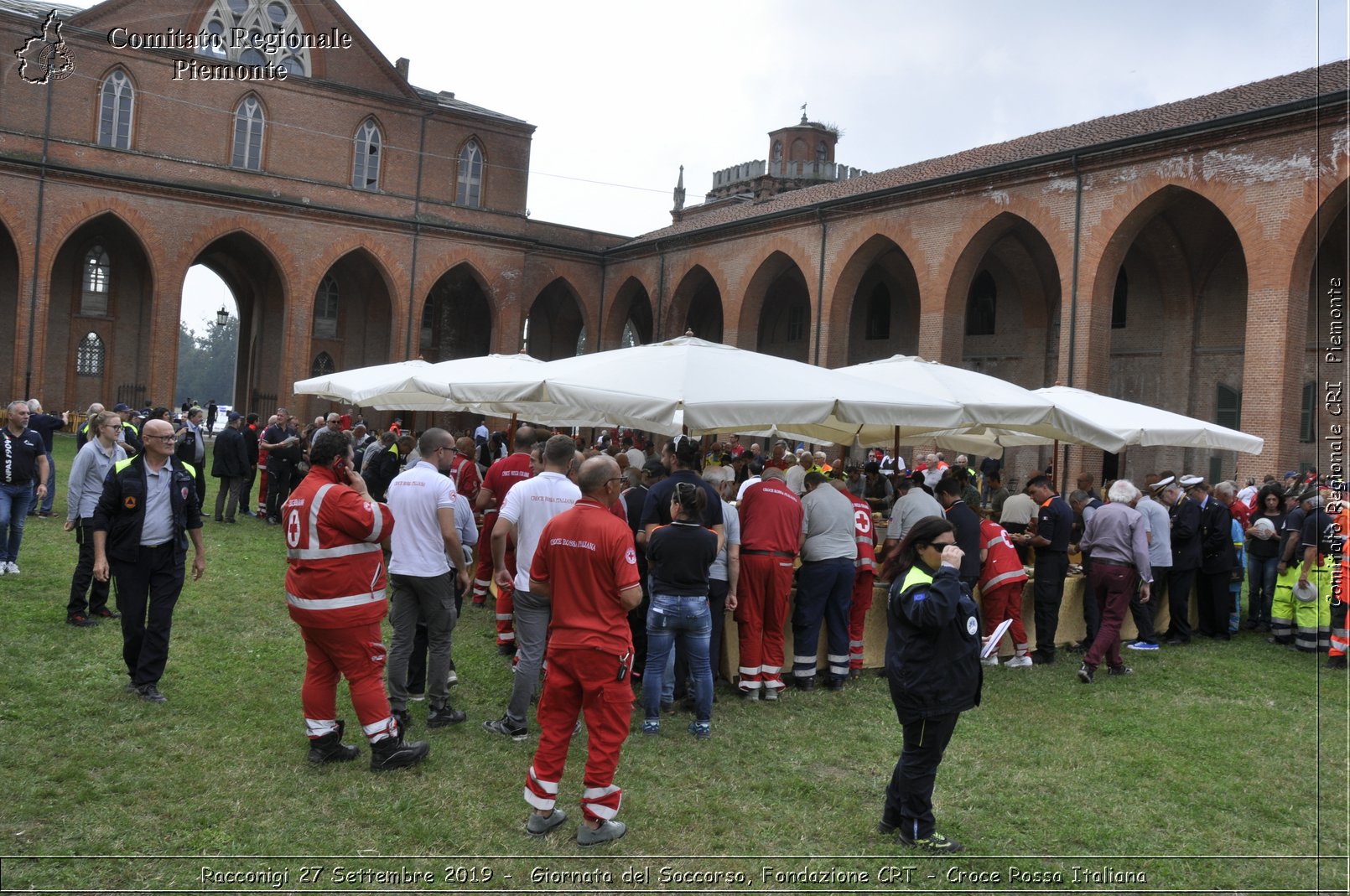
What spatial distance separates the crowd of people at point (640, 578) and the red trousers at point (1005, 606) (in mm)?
26

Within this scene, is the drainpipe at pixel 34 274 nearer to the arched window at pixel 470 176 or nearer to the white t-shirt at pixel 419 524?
the arched window at pixel 470 176

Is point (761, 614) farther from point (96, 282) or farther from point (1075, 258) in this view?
point (96, 282)

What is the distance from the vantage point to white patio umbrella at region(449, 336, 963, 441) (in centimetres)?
700

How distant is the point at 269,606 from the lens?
887cm

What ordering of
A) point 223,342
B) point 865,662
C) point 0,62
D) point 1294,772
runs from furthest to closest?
point 223,342, point 0,62, point 865,662, point 1294,772

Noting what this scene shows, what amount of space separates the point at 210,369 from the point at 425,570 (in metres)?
115

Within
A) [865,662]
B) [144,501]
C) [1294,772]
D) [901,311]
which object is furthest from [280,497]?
[901,311]

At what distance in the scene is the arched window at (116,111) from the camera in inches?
1120

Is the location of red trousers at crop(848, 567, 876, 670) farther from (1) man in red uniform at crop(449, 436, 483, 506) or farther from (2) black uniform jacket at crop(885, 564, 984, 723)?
(1) man in red uniform at crop(449, 436, 483, 506)

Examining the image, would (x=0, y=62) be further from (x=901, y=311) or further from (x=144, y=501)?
(x=144, y=501)

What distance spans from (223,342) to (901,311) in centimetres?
10663

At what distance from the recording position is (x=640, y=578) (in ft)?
20.0

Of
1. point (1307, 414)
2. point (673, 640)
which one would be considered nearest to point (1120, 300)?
point (1307, 414)

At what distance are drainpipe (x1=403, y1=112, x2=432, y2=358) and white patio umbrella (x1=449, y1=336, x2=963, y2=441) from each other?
24.9 m
